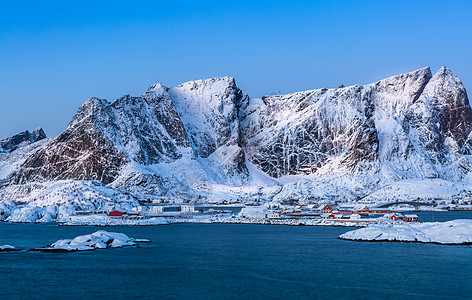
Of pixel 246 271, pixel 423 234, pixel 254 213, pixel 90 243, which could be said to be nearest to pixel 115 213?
pixel 254 213

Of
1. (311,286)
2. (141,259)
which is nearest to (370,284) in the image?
(311,286)

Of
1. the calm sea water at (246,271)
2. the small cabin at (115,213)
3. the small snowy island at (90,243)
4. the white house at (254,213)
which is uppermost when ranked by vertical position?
the small cabin at (115,213)

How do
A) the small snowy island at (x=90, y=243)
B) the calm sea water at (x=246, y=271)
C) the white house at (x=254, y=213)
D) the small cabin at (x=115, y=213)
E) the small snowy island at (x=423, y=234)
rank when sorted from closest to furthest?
the calm sea water at (x=246, y=271), the small snowy island at (x=90, y=243), the small snowy island at (x=423, y=234), the small cabin at (x=115, y=213), the white house at (x=254, y=213)

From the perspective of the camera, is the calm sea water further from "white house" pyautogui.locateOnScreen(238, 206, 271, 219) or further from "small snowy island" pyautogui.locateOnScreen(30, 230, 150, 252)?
"white house" pyautogui.locateOnScreen(238, 206, 271, 219)

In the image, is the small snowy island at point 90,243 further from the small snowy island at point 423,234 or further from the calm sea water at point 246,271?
the small snowy island at point 423,234

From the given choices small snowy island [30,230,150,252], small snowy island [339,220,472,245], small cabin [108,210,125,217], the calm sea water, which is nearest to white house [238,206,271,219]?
small cabin [108,210,125,217]

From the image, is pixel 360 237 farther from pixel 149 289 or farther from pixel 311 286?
pixel 149 289

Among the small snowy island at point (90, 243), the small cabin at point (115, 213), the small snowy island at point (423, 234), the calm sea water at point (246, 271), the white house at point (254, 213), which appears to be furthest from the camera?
the white house at point (254, 213)

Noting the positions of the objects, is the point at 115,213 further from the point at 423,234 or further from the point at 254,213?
the point at 423,234

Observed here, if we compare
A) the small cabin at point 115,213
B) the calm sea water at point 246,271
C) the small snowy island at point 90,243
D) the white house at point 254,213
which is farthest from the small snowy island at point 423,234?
the small cabin at point 115,213
